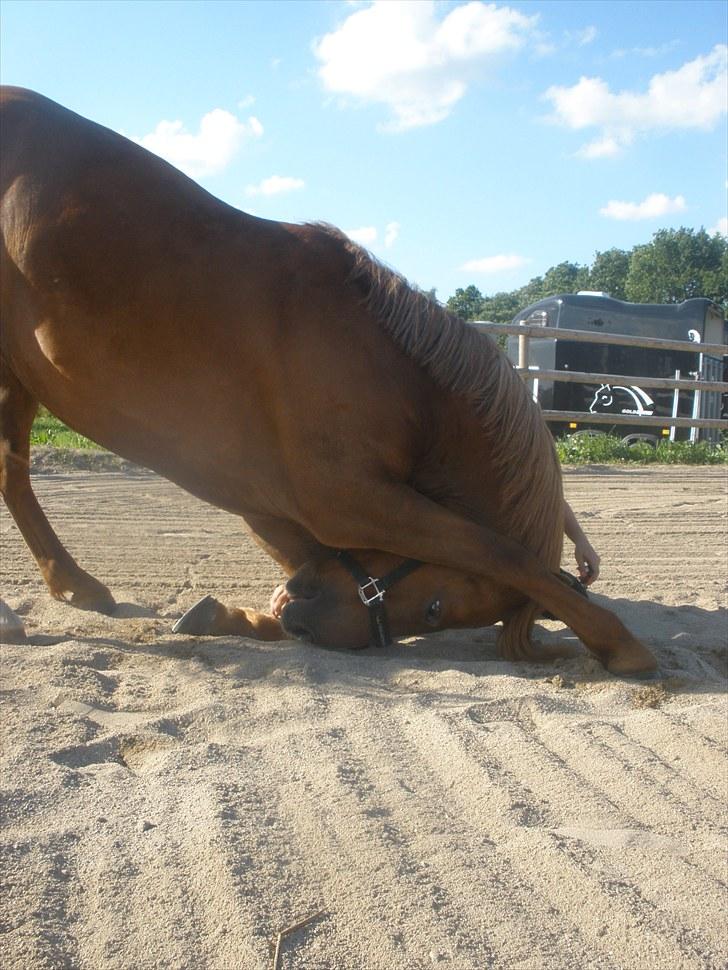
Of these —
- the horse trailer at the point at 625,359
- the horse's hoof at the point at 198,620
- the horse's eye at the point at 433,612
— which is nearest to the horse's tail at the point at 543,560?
the horse's eye at the point at 433,612

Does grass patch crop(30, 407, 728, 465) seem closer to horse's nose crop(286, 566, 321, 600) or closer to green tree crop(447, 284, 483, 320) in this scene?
horse's nose crop(286, 566, 321, 600)

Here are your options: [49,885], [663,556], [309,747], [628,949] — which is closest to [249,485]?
[309,747]

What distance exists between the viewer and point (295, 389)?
324 cm

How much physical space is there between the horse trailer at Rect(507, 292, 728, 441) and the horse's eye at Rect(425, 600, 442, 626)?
11.9 metres

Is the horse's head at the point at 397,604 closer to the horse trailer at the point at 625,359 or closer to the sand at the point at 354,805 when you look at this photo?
the sand at the point at 354,805

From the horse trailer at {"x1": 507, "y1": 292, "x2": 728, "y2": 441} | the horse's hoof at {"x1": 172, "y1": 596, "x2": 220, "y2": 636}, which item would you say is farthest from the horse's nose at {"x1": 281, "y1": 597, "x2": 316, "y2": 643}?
the horse trailer at {"x1": 507, "y1": 292, "x2": 728, "y2": 441}

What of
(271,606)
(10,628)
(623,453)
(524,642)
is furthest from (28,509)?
(623,453)

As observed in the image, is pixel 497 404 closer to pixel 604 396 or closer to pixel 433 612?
pixel 433 612

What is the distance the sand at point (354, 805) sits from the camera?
1.61m

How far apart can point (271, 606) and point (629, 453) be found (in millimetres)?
7702

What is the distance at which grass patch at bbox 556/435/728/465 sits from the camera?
10289 mm

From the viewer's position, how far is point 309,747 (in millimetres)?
2363

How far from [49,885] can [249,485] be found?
194cm

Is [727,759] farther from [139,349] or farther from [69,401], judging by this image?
[69,401]
